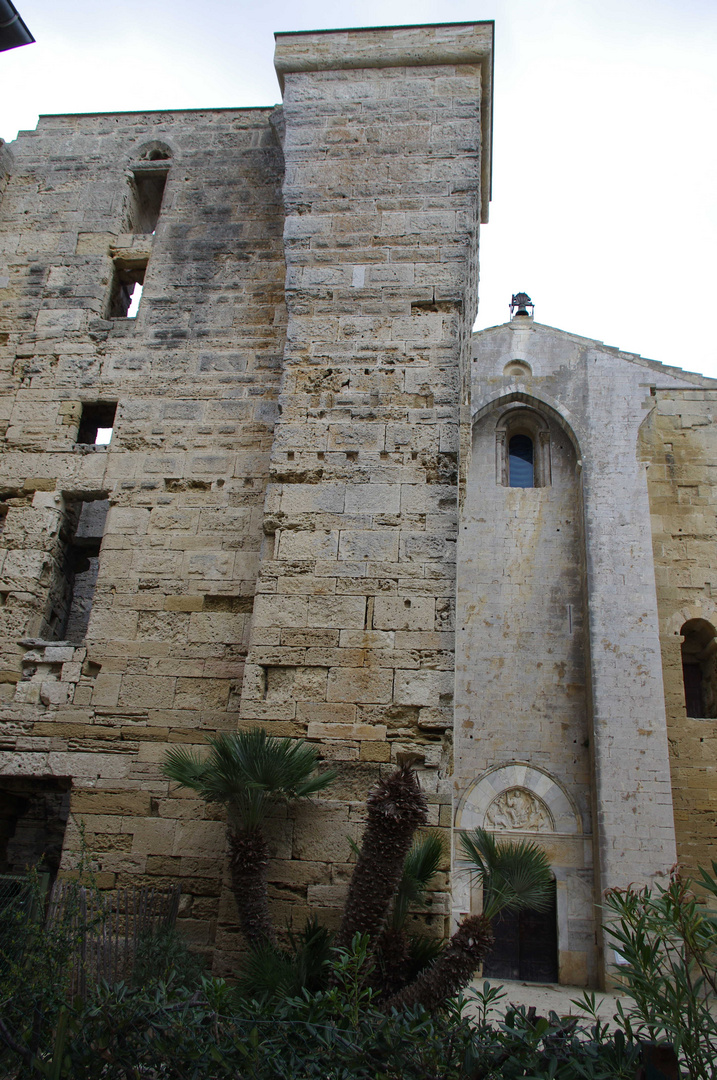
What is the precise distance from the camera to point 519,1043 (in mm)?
2477

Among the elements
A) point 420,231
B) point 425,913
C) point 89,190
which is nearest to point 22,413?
point 89,190

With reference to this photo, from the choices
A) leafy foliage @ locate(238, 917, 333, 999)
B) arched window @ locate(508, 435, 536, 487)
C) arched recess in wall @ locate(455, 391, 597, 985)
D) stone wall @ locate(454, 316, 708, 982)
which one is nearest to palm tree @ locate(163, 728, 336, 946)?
leafy foliage @ locate(238, 917, 333, 999)

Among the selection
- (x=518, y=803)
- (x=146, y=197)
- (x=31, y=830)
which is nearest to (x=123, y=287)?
(x=146, y=197)

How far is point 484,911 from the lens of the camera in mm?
3639

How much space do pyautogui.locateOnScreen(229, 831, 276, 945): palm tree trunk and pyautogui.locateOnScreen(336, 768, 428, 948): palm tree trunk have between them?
409 millimetres

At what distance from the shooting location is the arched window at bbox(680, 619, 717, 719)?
1089cm

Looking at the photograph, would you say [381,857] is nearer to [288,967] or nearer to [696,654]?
[288,967]

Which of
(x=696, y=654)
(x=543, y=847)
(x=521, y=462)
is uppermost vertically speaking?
(x=521, y=462)

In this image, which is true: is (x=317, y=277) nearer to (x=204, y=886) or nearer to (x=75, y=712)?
(x=75, y=712)

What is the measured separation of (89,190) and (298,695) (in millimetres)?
5297

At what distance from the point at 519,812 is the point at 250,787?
7.50 meters

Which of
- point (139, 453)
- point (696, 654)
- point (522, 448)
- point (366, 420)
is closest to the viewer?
point (366, 420)

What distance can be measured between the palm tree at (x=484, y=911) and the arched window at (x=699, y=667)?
7993 millimetres

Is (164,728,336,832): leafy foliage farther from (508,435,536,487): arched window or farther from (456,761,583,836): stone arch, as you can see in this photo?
(508,435,536,487): arched window
